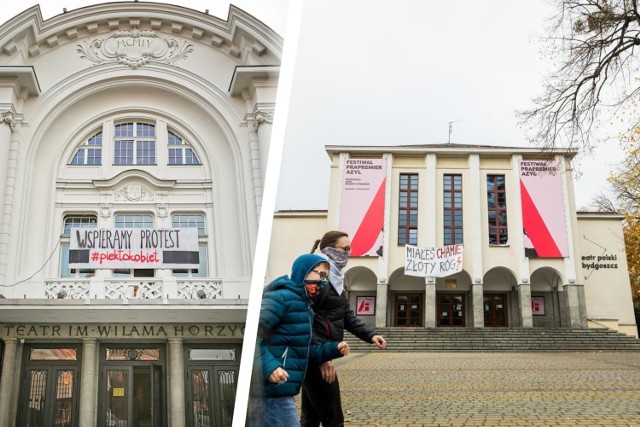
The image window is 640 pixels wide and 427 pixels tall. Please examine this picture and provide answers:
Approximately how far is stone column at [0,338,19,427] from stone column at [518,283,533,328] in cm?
822

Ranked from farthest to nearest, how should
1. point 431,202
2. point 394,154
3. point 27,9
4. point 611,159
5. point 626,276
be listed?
point 626,276 < point 431,202 < point 394,154 < point 611,159 < point 27,9

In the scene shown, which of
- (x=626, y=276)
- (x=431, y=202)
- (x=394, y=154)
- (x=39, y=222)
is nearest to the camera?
(x=39, y=222)

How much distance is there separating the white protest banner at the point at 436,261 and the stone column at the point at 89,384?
19.7ft

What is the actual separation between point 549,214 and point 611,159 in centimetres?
376

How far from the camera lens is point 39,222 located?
0.97m

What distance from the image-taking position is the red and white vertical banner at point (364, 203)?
469cm

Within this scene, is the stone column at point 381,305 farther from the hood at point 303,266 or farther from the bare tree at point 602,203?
the hood at point 303,266

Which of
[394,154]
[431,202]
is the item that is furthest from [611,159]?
[431,202]

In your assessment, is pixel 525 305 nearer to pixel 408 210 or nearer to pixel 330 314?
pixel 408 210

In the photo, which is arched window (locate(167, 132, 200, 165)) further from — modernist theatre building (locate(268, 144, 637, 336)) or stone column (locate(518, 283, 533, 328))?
stone column (locate(518, 283, 533, 328))

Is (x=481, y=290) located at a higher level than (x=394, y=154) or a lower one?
lower

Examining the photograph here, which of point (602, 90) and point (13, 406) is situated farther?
point (602, 90)

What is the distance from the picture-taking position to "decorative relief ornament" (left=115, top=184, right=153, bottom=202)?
865 mm

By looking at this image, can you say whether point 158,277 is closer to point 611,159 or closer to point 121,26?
point 121,26
